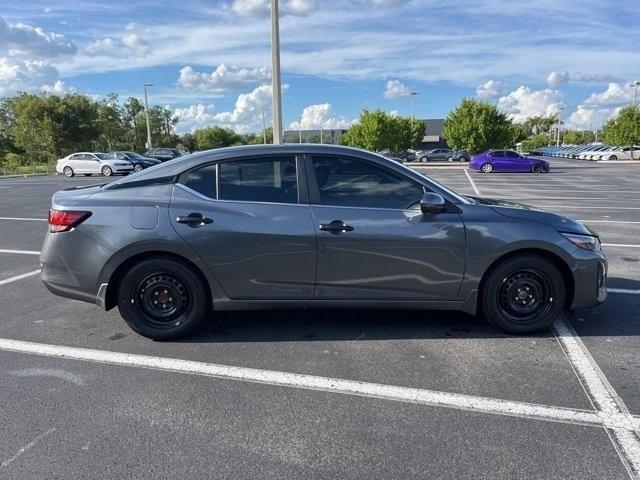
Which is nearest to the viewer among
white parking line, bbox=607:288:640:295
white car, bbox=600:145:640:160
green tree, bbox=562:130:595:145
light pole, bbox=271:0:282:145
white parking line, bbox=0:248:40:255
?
white parking line, bbox=607:288:640:295

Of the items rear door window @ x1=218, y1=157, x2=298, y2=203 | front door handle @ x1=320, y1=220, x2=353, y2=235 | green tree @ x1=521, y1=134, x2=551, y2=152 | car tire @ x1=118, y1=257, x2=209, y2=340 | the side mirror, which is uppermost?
green tree @ x1=521, y1=134, x2=551, y2=152

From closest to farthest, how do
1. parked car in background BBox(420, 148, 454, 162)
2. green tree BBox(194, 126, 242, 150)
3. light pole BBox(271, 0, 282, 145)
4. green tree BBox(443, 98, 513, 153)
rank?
light pole BBox(271, 0, 282, 145)
green tree BBox(443, 98, 513, 153)
parked car in background BBox(420, 148, 454, 162)
green tree BBox(194, 126, 242, 150)

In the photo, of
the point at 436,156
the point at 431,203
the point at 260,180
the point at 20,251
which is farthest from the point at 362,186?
the point at 436,156

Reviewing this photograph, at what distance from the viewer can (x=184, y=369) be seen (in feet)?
12.2

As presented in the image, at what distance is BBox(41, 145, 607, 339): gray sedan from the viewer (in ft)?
13.3

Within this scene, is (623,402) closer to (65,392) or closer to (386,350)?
(386,350)

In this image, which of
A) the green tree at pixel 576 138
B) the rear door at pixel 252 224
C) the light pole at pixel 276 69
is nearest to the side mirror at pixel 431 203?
the rear door at pixel 252 224

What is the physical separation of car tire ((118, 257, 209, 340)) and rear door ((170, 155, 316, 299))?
0.25 metres

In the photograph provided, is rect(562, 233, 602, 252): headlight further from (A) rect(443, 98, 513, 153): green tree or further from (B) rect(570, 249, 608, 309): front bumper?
(A) rect(443, 98, 513, 153): green tree

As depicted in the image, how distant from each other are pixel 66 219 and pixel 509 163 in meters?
30.8

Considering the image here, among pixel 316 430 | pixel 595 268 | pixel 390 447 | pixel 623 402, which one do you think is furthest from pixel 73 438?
pixel 595 268

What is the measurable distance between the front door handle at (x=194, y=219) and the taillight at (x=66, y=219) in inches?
31.0

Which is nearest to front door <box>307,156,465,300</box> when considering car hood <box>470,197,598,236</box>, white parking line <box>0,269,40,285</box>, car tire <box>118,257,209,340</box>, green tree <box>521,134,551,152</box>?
car hood <box>470,197,598,236</box>

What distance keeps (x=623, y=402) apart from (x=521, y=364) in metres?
0.72
